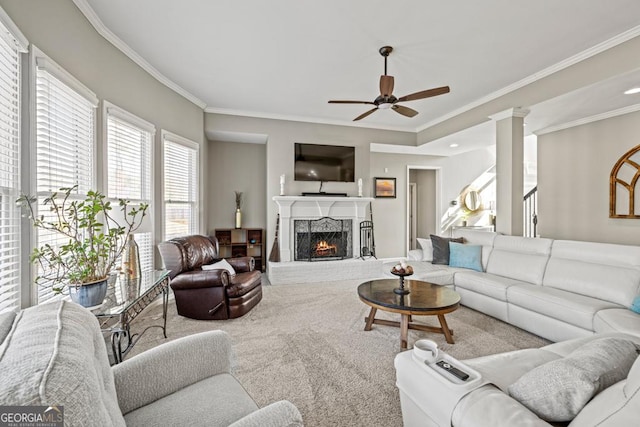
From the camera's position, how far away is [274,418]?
0.93 metres

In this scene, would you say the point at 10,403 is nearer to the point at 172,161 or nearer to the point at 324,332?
the point at 324,332

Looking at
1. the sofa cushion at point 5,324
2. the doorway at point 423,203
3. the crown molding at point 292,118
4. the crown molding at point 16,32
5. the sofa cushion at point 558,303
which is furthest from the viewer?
the doorway at point 423,203

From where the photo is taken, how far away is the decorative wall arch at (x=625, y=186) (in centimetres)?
379

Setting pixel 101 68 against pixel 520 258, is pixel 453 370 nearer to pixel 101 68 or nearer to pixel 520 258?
pixel 520 258

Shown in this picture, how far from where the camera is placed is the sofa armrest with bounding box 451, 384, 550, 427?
3.05 feet

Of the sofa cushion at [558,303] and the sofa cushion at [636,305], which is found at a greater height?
the sofa cushion at [636,305]

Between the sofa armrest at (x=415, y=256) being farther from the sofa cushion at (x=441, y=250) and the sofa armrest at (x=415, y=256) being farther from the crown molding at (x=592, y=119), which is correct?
the crown molding at (x=592, y=119)

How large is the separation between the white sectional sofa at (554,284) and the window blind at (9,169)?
145 inches

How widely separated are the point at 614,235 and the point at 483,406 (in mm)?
4704

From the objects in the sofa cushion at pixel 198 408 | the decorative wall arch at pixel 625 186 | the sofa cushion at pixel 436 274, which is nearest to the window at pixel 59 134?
the sofa cushion at pixel 198 408

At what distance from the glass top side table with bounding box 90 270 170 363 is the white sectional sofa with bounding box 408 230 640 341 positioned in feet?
9.71

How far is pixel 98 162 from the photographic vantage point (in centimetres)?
266

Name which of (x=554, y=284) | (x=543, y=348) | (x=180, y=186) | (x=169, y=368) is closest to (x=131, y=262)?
(x=169, y=368)

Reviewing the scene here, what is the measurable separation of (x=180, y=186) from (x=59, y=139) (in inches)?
84.7
